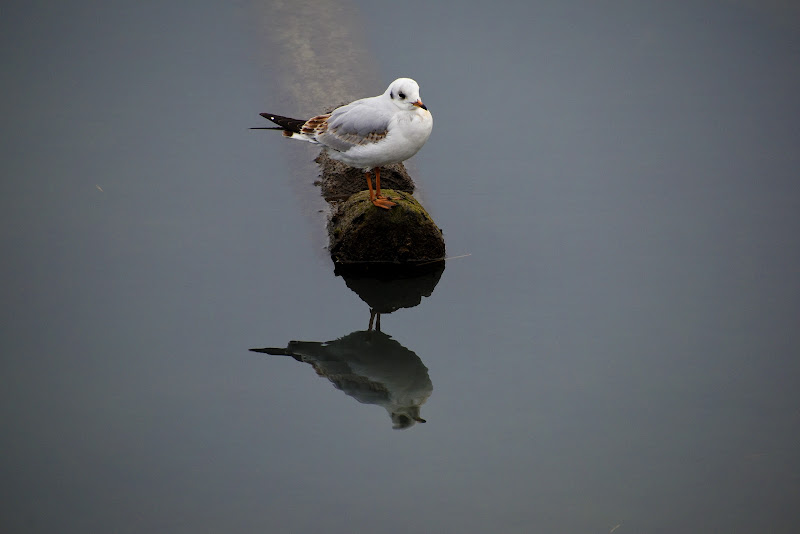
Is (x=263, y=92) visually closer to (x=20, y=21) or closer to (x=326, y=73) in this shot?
(x=326, y=73)

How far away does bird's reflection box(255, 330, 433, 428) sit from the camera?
4.76 m

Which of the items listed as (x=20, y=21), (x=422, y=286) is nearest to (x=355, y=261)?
(x=422, y=286)

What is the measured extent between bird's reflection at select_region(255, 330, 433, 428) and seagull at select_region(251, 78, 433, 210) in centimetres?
90

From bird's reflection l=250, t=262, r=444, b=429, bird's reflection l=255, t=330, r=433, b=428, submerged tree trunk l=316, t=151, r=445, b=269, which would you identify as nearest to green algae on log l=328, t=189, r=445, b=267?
submerged tree trunk l=316, t=151, r=445, b=269

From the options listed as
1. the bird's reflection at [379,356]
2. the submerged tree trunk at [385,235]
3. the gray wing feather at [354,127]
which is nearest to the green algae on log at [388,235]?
the submerged tree trunk at [385,235]

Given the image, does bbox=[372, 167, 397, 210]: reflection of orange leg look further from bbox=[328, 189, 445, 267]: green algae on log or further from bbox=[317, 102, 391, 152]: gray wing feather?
bbox=[317, 102, 391, 152]: gray wing feather

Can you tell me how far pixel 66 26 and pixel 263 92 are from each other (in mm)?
2183

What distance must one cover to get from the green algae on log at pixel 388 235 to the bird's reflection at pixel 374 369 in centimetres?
59

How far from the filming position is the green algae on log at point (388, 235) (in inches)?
221

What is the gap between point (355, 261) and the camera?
5.71 metres

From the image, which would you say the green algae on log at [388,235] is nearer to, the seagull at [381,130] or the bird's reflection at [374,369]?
the seagull at [381,130]

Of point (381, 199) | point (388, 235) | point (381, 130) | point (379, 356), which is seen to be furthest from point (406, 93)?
point (379, 356)

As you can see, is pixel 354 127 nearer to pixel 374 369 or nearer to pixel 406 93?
pixel 406 93

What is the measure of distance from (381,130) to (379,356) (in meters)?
1.34
